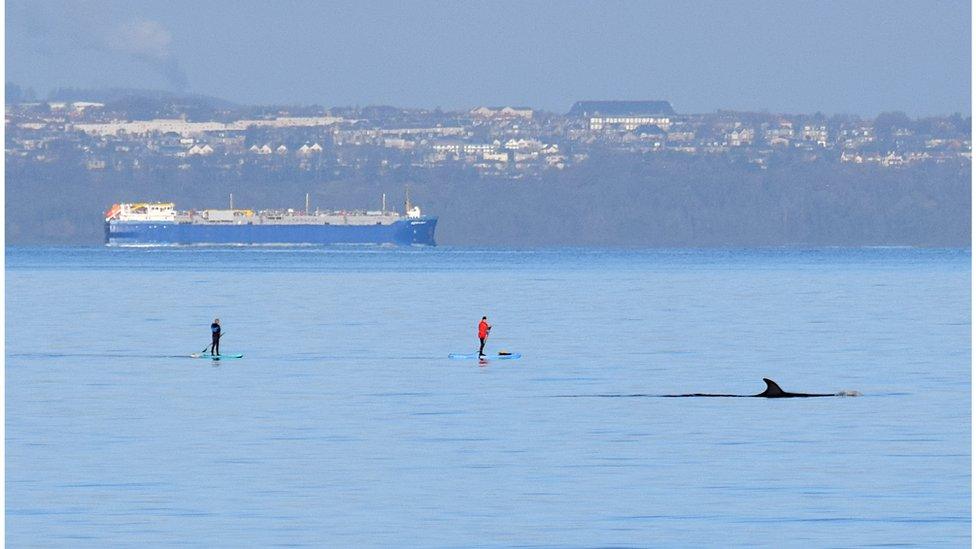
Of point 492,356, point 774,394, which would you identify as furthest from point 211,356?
point 774,394

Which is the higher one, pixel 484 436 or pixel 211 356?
pixel 484 436

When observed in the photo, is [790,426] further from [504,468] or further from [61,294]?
[61,294]

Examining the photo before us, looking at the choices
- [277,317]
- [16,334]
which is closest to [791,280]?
[277,317]

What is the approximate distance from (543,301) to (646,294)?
13.2 metres

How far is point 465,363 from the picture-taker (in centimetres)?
5416

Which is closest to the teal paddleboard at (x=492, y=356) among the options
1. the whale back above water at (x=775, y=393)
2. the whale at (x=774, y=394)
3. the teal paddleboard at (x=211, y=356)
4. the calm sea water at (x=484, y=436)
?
the calm sea water at (x=484, y=436)

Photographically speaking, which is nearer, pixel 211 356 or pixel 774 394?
pixel 774 394

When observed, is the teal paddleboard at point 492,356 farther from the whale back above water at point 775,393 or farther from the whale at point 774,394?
the whale back above water at point 775,393

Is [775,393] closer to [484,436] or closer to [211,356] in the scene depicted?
[484,436]

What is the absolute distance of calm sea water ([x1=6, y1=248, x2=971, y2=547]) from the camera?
24719 mm

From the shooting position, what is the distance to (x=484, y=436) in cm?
3378

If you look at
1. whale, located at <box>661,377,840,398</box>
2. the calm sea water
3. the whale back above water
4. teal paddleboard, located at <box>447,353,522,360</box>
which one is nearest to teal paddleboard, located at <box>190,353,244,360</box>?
the calm sea water

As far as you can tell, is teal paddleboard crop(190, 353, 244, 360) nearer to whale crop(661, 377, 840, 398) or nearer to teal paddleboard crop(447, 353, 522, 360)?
teal paddleboard crop(447, 353, 522, 360)

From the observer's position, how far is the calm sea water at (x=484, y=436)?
24719mm
